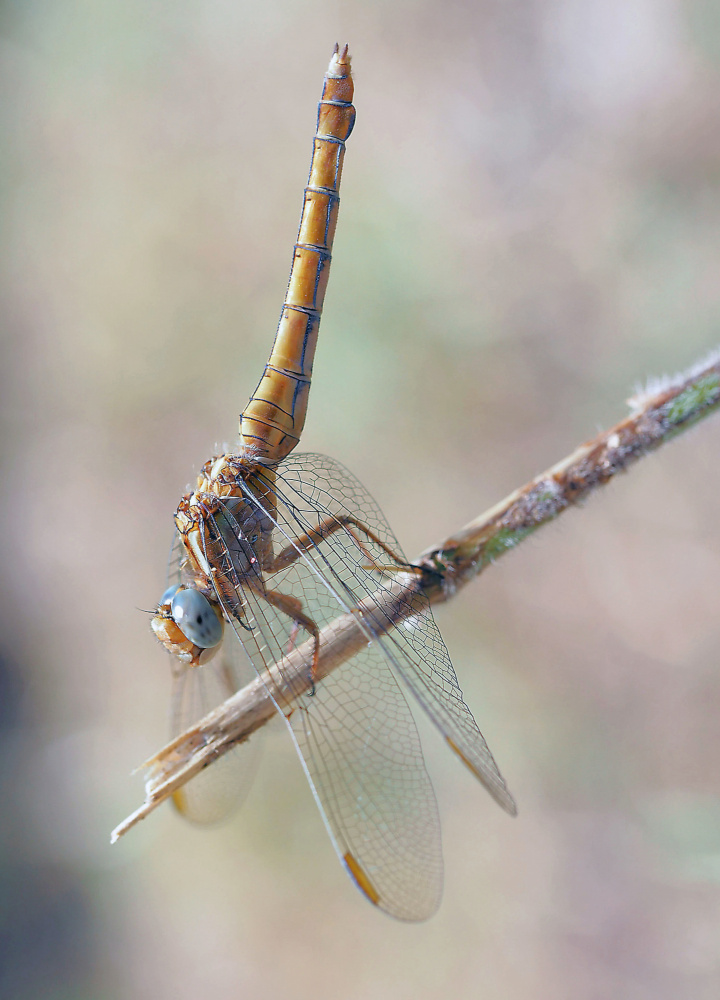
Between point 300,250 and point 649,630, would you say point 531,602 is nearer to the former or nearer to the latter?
point 649,630

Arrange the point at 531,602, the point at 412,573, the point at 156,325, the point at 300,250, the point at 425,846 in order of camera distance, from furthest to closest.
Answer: the point at 156,325, the point at 531,602, the point at 300,250, the point at 412,573, the point at 425,846

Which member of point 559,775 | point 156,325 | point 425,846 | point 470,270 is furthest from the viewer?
point 156,325

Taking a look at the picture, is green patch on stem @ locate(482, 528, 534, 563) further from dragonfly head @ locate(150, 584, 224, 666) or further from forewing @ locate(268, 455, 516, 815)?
dragonfly head @ locate(150, 584, 224, 666)

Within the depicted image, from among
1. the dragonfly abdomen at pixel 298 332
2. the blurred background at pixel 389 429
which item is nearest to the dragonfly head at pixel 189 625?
the dragonfly abdomen at pixel 298 332

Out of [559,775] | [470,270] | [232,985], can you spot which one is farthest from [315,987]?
[470,270]

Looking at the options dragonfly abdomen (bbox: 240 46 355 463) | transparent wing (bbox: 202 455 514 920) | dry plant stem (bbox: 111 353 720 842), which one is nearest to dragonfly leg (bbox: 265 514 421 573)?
transparent wing (bbox: 202 455 514 920)

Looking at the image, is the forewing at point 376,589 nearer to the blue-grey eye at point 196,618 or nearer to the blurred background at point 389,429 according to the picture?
the blue-grey eye at point 196,618
